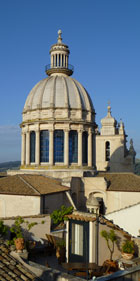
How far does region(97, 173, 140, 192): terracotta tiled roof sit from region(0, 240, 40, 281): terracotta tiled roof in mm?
25868

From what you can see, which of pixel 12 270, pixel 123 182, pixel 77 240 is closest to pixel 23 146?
pixel 123 182

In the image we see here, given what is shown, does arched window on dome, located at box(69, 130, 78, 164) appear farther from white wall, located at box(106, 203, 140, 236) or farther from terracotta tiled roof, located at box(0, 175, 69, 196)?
white wall, located at box(106, 203, 140, 236)

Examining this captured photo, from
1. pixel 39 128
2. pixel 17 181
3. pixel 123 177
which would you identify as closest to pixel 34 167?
pixel 39 128

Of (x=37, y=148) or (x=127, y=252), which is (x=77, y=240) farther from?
(x=37, y=148)

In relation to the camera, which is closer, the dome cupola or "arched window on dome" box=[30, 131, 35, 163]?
"arched window on dome" box=[30, 131, 35, 163]

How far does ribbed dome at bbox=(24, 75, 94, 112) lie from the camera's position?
4469cm

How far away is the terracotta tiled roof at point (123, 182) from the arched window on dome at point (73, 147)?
5269 mm

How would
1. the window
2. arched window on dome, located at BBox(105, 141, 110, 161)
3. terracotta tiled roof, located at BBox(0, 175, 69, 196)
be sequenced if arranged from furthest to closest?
arched window on dome, located at BBox(105, 141, 110, 161)
terracotta tiled roof, located at BBox(0, 175, 69, 196)
the window

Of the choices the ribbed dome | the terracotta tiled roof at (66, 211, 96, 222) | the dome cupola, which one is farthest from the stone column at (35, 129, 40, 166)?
the dome cupola

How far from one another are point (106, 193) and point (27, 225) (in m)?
15.4

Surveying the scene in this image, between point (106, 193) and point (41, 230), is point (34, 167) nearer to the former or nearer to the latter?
point (106, 193)


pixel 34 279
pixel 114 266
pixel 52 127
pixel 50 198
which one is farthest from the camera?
pixel 52 127

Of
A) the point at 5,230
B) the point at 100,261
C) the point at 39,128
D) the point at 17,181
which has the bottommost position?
the point at 100,261

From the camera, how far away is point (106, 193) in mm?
39531
